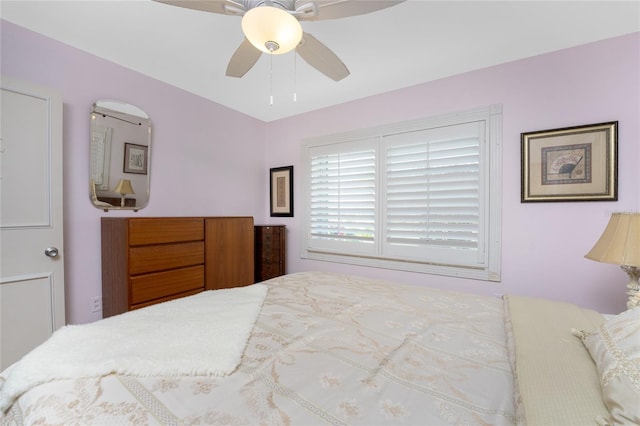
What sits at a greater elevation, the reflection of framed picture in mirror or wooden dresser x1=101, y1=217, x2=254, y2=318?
the reflection of framed picture in mirror

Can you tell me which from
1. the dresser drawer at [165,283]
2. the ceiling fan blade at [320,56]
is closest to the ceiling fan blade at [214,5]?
the ceiling fan blade at [320,56]

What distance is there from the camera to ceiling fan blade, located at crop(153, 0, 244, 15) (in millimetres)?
1240

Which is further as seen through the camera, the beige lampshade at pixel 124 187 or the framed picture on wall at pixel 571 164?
the beige lampshade at pixel 124 187

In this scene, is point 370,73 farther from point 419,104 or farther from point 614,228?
point 614,228

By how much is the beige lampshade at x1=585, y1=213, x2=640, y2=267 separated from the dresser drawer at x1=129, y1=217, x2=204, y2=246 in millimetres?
2829

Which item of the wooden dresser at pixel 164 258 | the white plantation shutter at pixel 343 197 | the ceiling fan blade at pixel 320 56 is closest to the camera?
the ceiling fan blade at pixel 320 56

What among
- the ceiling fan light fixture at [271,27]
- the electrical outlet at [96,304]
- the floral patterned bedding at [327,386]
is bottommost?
the electrical outlet at [96,304]

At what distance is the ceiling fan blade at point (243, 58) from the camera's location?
1.56m

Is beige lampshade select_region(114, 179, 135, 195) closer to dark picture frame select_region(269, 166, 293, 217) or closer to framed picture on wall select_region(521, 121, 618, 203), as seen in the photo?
dark picture frame select_region(269, 166, 293, 217)

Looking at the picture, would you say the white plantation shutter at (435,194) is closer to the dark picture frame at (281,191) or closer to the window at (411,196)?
the window at (411,196)

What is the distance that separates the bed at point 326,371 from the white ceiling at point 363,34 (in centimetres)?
176

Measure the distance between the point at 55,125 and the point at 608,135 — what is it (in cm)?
380

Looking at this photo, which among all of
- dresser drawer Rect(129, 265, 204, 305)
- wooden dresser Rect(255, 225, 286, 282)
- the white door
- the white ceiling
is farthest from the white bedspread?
wooden dresser Rect(255, 225, 286, 282)

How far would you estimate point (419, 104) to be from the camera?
2.65 meters
